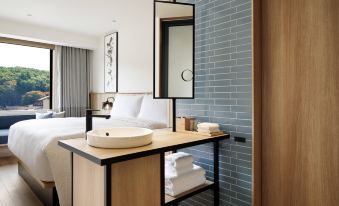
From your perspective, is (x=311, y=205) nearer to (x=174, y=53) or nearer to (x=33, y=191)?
(x=174, y=53)

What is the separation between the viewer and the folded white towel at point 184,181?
154 cm

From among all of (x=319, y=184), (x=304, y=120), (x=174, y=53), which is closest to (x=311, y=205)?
(x=319, y=184)

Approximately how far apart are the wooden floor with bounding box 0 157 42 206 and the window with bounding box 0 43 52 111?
1746 millimetres

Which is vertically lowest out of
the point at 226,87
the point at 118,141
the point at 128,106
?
the point at 118,141

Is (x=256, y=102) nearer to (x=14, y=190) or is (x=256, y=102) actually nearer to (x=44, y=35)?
(x=14, y=190)

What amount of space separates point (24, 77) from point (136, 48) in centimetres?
269

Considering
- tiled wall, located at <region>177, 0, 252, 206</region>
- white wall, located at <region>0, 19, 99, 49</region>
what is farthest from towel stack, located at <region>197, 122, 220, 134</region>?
white wall, located at <region>0, 19, 99, 49</region>

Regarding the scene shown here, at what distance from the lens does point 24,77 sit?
4.98 meters

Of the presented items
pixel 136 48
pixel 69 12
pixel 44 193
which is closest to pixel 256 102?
pixel 44 193

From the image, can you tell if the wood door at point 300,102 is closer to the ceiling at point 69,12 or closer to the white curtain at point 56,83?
the ceiling at point 69,12

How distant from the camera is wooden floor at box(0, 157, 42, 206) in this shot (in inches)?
96.2

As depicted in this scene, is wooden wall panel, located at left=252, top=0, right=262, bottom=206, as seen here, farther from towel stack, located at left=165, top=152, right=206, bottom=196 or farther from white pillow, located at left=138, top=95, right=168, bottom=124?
white pillow, located at left=138, top=95, right=168, bottom=124

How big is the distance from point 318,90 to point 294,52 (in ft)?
0.91

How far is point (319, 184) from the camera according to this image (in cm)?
129
